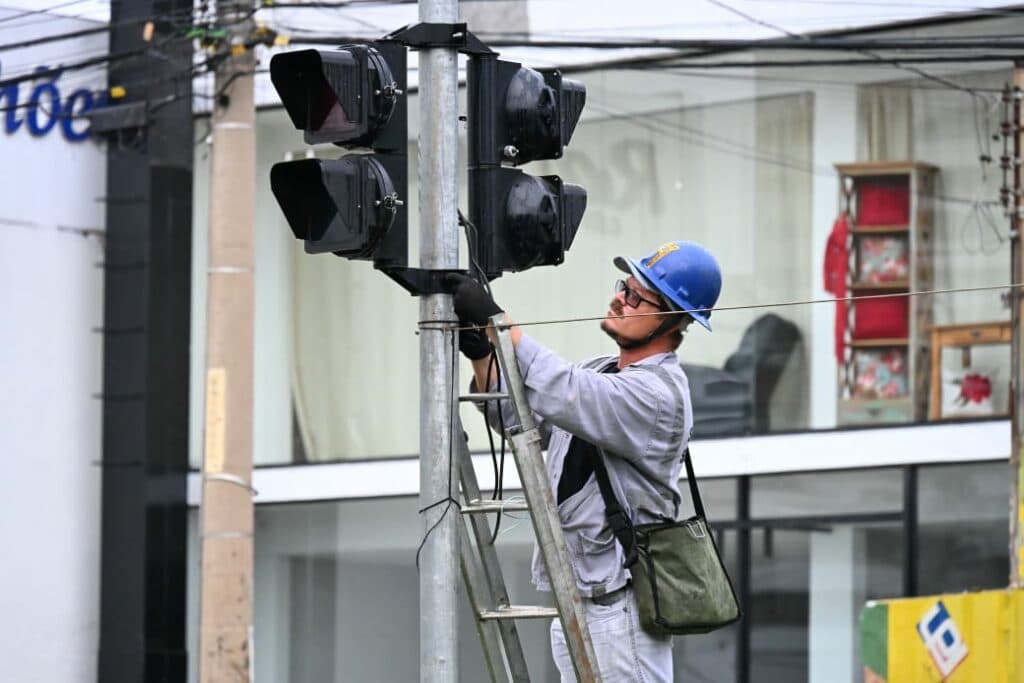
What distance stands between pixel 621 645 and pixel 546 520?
0.52m

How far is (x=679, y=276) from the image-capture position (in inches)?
221

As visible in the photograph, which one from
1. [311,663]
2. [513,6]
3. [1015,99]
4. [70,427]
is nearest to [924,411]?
[1015,99]

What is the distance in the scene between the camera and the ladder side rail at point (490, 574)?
533 centimetres

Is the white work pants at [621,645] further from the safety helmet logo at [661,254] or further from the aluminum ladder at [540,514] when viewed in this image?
the safety helmet logo at [661,254]

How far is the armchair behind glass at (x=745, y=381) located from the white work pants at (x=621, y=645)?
7.71 m

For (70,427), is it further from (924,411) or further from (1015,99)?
(1015,99)

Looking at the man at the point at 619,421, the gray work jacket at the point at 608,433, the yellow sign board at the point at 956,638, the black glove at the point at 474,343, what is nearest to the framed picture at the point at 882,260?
the yellow sign board at the point at 956,638

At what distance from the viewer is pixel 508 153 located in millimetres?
5289

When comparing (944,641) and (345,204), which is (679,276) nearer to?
(345,204)

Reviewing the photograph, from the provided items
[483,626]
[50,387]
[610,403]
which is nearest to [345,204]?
[610,403]

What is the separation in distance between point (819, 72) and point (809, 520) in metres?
3.15

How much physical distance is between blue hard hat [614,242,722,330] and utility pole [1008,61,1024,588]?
475 centimetres

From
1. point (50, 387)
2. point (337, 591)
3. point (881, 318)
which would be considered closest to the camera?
point (881, 318)

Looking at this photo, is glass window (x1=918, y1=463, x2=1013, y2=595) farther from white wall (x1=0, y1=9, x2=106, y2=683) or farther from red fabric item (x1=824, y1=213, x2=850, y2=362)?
white wall (x1=0, y1=9, x2=106, y2=683)
